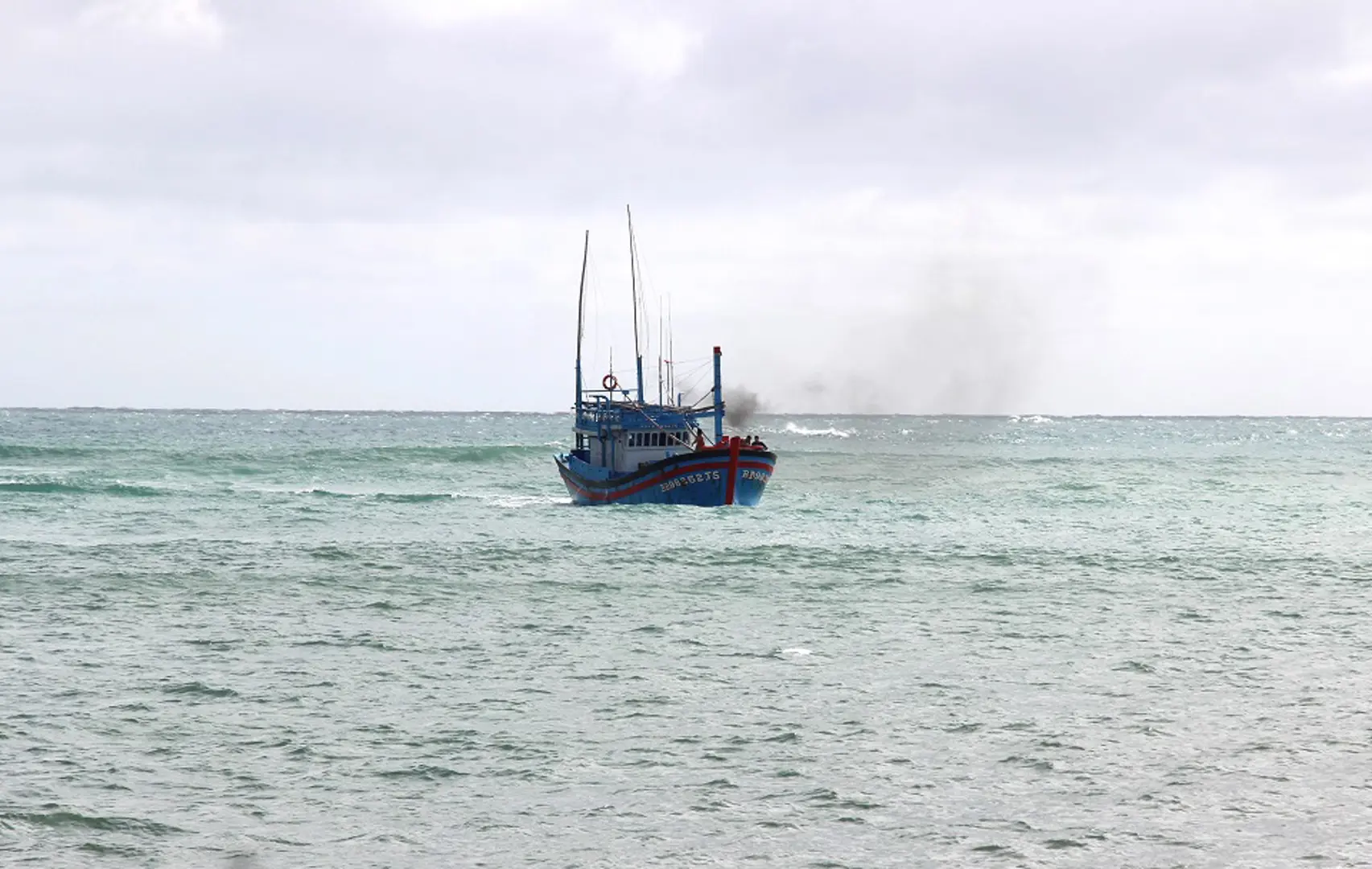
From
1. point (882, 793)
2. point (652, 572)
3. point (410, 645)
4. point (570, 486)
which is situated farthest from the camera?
point (570, 486)

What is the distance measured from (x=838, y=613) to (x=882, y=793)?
12.1m

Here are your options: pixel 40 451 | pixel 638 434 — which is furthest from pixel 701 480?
pixel 40 451

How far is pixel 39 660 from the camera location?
67.7ft

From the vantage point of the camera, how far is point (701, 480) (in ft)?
171

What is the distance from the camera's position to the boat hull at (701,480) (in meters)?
51.7

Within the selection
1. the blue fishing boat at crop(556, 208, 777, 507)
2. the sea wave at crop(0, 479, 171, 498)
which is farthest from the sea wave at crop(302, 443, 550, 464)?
the blue fishing boat at crop(556, 208, 777, 507)

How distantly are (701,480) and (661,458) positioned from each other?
11.7ft

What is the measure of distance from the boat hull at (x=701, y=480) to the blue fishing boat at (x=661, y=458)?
31 mm

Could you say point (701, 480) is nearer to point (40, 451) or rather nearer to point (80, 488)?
point (80, 488)

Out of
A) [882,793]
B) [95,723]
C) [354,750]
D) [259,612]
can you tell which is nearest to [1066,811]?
[882,793]

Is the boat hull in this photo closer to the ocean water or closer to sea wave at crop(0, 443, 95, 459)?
the ocean water

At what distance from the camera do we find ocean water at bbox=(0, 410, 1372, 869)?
12852 millimetres

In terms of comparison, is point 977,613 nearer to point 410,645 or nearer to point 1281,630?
point 1281,630

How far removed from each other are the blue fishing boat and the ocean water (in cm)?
814
